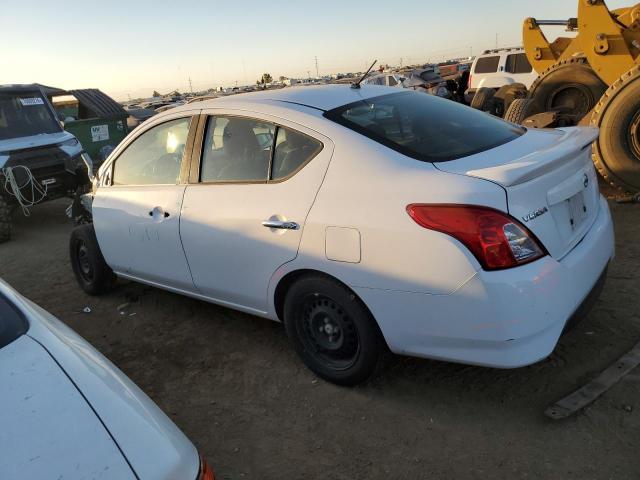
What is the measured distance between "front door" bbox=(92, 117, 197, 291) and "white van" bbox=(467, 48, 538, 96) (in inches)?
535

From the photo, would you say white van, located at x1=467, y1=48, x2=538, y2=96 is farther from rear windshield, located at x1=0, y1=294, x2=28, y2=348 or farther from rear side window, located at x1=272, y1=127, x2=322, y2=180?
rear windshield, located at x1=0, y1=294, x2=28, y2=348

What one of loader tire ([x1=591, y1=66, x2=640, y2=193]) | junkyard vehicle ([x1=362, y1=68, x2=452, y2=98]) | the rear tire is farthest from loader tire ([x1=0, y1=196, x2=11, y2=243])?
junkyard vehicle ([x1=362, y1=68, x2=452, y2=98])

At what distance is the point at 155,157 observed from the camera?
3891 mm

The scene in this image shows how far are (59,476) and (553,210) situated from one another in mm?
2235

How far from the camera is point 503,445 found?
2436 millimetres

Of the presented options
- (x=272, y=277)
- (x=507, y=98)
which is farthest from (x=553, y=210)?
(x=507, y=98)

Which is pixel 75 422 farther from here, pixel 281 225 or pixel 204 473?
pixel 281 225

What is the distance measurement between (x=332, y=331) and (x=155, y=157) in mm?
1976

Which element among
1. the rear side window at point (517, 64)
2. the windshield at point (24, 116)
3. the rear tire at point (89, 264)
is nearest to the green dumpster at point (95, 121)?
the windshield at point (24, 116)

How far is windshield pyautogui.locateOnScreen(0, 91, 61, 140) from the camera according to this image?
8375mm

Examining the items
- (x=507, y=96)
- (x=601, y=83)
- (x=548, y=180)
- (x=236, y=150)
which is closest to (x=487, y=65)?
(x=507, y=96)

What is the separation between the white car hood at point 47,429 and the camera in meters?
1.37

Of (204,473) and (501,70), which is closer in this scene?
(204,473)

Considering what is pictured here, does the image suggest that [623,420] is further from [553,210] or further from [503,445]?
[553,210]
